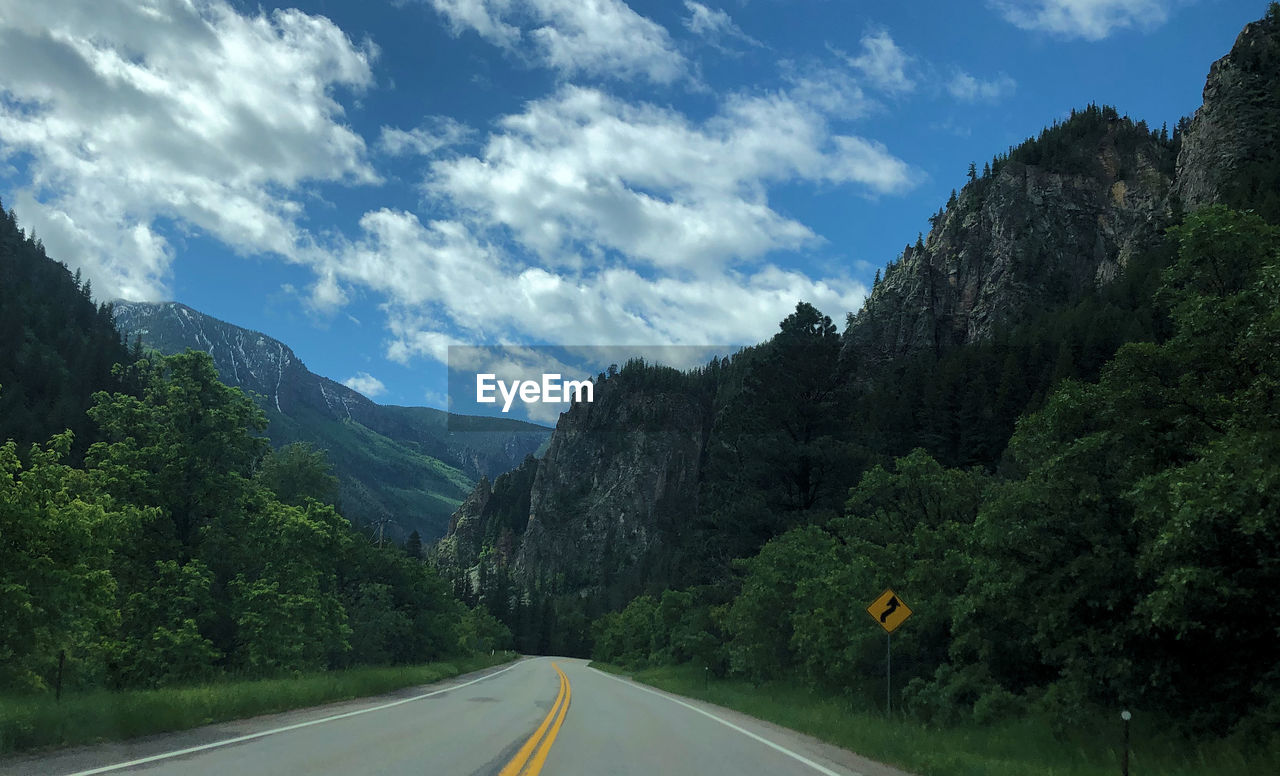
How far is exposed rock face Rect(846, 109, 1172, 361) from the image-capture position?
527 feet

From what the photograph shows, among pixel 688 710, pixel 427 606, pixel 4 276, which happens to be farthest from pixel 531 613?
pixel 688 710

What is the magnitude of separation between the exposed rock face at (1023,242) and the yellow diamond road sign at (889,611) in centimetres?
14119

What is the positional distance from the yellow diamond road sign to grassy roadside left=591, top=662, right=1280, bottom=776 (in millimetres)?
1994

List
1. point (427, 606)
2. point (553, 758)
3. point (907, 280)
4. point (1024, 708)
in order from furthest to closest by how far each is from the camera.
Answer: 1. point (907, 280)
2. point (427, 606)
3. point (1024, 708)
4. point (553, 758)

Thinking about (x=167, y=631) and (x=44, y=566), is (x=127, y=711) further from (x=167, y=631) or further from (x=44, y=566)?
(x=167, y=631)

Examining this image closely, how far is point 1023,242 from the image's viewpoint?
167 m

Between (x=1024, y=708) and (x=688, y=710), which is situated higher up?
(x=1024, y=708)

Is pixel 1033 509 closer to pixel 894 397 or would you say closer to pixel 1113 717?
pixel 1113 717

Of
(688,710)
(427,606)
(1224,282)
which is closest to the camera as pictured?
(1224,282)

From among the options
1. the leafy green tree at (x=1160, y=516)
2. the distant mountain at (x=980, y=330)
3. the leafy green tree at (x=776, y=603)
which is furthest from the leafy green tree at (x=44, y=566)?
the leafy green tree at (x=776, y=603)

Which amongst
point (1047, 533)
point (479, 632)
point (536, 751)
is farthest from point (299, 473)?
point (1047, 533)

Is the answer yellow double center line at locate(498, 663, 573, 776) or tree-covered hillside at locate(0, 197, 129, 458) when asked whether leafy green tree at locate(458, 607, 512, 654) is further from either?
yellow double center line at locate(498, 663, 573, 776)

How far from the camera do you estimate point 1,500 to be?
12.9 m

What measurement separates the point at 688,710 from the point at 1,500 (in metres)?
16.8
